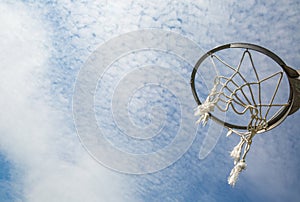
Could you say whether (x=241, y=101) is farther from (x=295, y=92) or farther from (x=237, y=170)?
(x=237, y=170)

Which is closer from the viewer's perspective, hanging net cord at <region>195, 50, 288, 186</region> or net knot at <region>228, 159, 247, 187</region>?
net knot at <region>228, 159, 247, 187</region>

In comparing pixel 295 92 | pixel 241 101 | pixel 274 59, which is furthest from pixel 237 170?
pixel 274 59

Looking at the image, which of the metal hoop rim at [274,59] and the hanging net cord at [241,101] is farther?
the hanging net cord at [241,101]

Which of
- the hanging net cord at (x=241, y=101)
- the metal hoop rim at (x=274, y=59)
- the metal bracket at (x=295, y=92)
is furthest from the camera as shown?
the hanging net cord at (x=241, y=101)

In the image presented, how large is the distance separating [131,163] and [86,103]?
1.63 meters

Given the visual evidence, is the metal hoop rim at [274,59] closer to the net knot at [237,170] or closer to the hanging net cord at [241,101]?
the hanging net cord at [241,101]

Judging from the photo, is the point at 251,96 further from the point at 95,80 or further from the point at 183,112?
the point at 95,80

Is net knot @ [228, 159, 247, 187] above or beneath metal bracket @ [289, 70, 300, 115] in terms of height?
beneath

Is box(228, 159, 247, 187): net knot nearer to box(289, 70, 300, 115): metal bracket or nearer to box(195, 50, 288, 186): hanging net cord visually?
box(195, 50, 288, 186): hanging net cord

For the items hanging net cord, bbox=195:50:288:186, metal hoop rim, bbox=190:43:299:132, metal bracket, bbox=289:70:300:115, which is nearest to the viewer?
metal hoop rim, bbox=190:43:299:132

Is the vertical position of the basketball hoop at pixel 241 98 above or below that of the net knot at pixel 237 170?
above

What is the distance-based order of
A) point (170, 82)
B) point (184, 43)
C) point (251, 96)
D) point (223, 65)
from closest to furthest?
point (251, 96), point (223, 65), point (184, 43), point (170, 82)

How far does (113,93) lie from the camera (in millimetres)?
5758

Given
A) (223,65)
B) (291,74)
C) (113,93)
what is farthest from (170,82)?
(291,74)
